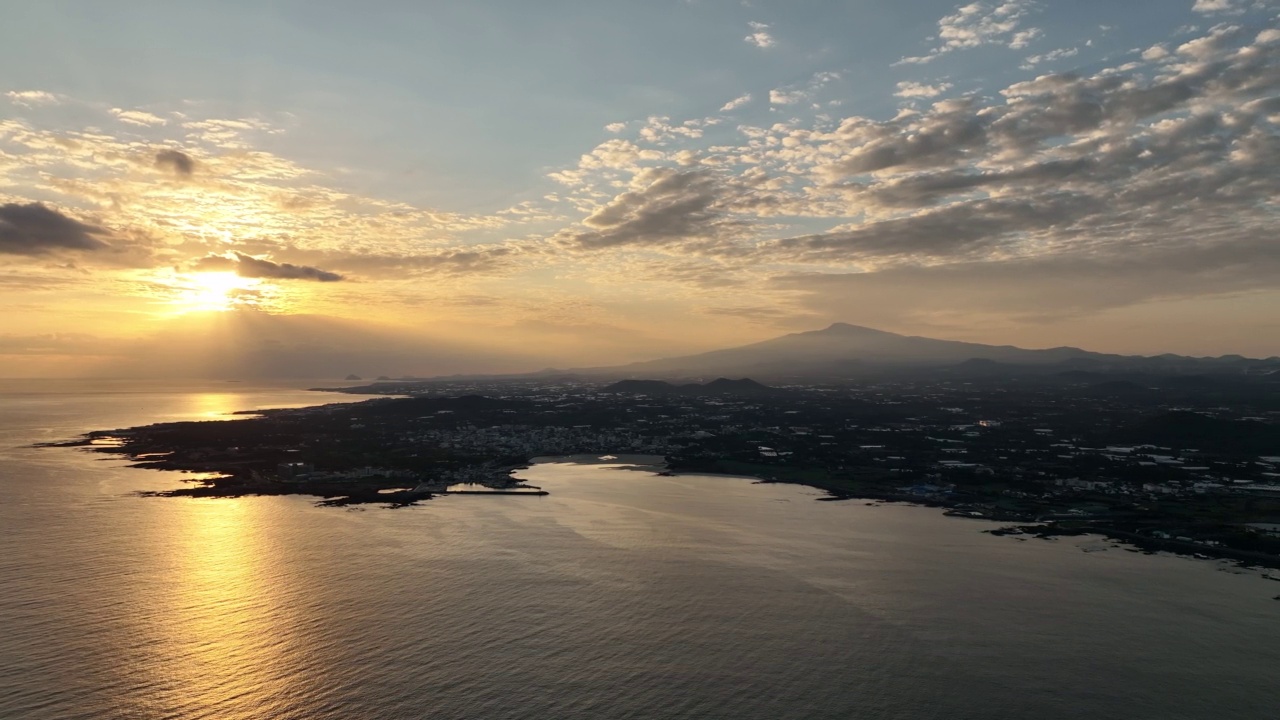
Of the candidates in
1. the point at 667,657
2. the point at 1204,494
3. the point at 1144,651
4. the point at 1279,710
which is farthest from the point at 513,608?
the point at 1204,494

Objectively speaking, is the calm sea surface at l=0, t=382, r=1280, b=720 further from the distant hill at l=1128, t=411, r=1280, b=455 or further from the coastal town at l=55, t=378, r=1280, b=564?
the distant hill at l=1128, t=411, r=1280, b=455

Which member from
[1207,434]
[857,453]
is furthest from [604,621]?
[1207,434]

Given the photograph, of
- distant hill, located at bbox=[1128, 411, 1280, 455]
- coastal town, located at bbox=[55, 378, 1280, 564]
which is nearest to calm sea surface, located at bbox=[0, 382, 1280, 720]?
coastal town, located at bbox=[55, 378, 1280, 564]

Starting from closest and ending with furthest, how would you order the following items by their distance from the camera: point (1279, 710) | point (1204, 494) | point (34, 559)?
point (1279, 710) → point (34, 559) → point (1204, 494)

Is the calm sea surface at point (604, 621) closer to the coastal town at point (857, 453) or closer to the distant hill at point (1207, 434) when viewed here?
the coastal town at point (857, 453)

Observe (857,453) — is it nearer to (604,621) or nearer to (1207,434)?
(1207,434)

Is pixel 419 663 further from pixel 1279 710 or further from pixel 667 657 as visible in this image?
pixel 1279 710

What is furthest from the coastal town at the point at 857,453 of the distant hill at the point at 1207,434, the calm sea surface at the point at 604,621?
the calm sea surface at the point at 604,621
